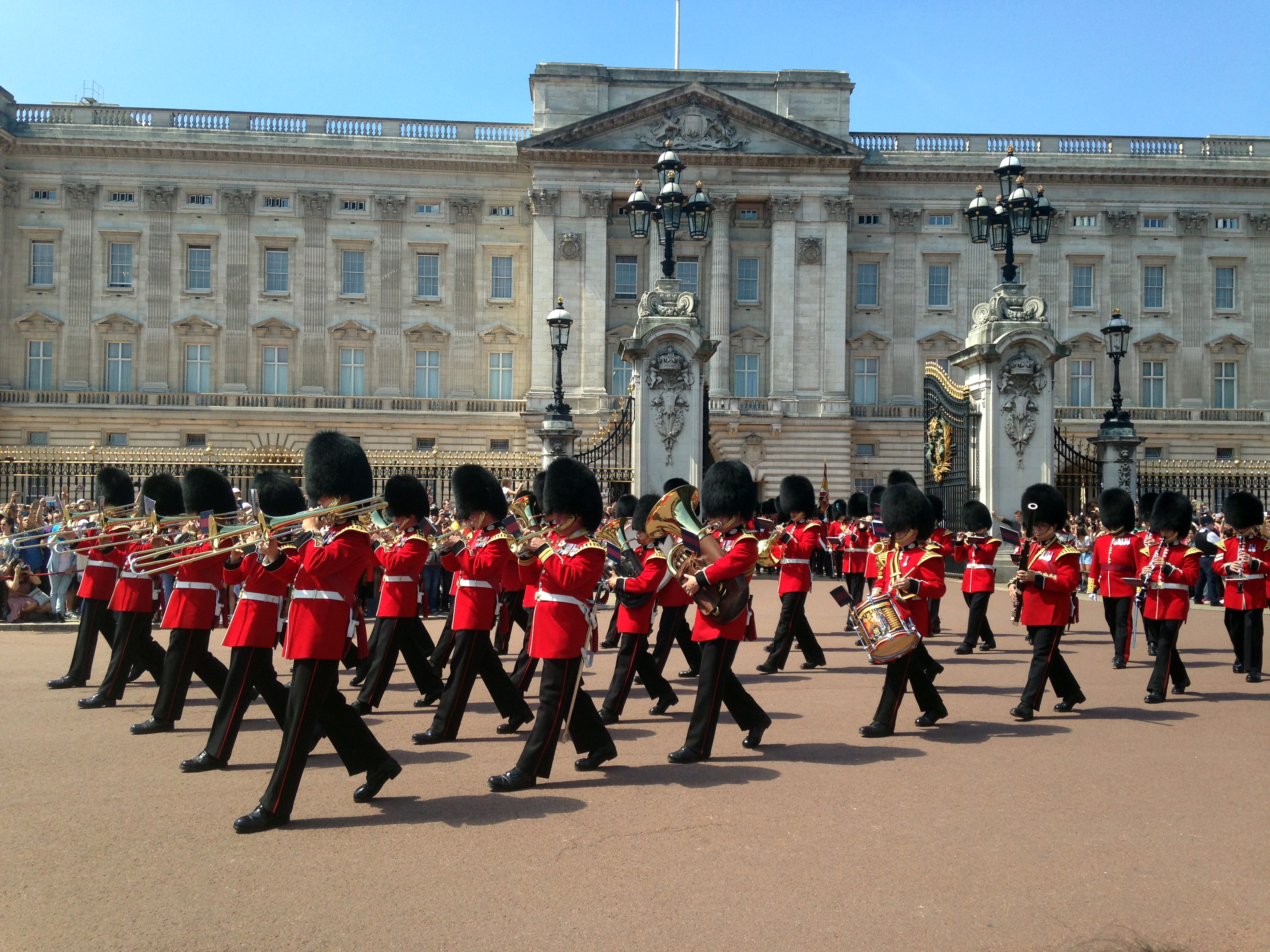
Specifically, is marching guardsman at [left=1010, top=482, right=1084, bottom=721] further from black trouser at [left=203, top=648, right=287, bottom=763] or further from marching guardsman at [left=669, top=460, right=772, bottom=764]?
black trouser at [left=203, top=648, right=287, bottom=763]

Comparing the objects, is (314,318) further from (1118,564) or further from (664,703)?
(664,703)

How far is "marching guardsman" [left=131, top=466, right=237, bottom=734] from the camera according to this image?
265 inches

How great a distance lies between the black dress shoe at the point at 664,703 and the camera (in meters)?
7.72

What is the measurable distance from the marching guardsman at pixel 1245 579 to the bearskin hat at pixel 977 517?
87.6 inches

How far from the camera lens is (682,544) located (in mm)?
6262

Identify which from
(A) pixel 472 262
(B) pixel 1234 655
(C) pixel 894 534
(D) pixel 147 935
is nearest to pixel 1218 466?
(B) pixel 1234 655

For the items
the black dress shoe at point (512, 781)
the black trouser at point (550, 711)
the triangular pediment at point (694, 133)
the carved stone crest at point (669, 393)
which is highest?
the triangular pediment at point (694, 133)

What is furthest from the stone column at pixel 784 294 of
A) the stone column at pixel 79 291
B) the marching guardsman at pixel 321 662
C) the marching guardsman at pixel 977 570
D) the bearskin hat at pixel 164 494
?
the marching guardsman at pixel 321 662

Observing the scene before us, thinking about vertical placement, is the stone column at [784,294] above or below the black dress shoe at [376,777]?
above

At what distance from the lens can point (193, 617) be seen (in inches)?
265

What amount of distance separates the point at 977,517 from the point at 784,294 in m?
26.8

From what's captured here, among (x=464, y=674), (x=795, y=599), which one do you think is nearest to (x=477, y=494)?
(x=464, y=674)

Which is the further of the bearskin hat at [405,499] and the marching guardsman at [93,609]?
the marching guardsman at [93,609]

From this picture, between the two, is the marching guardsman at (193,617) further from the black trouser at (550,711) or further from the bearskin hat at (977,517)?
the bearskin hat at (977,517)
